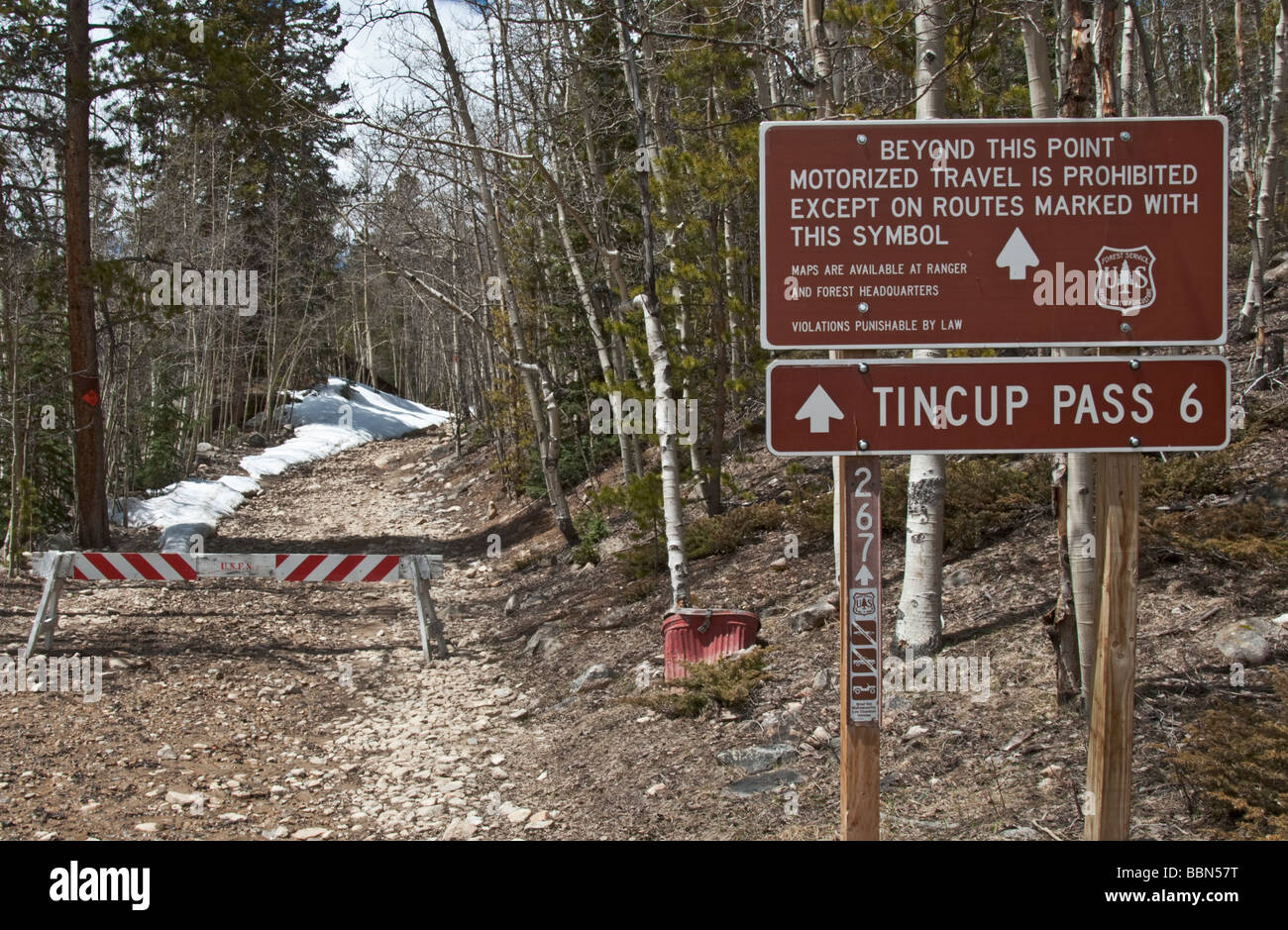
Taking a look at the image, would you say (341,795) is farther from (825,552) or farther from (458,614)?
(458,614)

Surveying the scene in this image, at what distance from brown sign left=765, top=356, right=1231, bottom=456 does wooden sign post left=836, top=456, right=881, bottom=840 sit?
0.15m

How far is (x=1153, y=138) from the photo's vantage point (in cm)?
341

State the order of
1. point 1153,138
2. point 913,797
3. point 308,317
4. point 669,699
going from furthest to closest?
point 308,317, point 669,699, point 913,797, point 1153,138

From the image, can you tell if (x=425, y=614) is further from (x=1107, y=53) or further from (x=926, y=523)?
(x=1107, y=53)

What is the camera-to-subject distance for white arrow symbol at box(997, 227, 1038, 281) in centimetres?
343

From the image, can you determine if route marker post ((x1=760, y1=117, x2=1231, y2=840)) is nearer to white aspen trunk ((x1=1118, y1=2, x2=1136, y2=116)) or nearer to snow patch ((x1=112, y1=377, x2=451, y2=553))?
white aspen trunk ((x1=1118, y1=2, x2=1136, y2=116))

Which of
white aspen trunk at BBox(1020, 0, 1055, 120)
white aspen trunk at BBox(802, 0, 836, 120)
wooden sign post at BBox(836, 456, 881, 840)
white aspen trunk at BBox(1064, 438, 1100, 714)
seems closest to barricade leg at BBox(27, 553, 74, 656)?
white aspen trunk at BBox(802, 0, 836, 120)

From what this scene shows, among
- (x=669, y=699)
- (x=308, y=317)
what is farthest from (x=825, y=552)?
(x=308, y=317)

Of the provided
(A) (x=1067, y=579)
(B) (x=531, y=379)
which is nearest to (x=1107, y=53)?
(A) (x=1067, y=579)

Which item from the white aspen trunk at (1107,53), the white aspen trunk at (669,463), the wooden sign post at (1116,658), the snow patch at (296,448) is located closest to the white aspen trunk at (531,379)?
the white aspen trunk at (669,463)

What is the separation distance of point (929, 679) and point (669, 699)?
1.79 meters

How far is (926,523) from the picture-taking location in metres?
7.11

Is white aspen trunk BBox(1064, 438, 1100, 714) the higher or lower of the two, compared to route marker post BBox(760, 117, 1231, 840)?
lower
